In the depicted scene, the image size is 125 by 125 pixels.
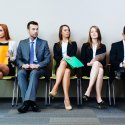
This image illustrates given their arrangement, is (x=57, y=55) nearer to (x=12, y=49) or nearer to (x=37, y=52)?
(x=37, y=52)

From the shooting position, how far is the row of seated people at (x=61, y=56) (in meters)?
4.72

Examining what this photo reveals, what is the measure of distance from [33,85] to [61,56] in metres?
0.94

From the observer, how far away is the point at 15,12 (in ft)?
18.3

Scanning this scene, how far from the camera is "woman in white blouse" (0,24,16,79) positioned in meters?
4.75

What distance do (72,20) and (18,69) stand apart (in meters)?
1.40

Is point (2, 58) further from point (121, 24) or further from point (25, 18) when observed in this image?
point (121, 24)

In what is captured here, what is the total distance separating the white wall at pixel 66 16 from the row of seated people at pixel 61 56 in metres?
0.28

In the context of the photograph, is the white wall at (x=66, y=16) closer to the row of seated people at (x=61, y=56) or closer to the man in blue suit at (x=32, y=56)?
the row of seated people at (x=61, y=56)

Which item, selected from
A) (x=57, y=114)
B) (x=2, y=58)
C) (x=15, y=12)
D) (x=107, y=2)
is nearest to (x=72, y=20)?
(x=107, y=2)

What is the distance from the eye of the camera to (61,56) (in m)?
5.21

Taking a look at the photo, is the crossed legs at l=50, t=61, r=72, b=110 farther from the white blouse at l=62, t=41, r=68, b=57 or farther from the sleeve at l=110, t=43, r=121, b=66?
the sleeve at l=110, t=43, r=121, b=66

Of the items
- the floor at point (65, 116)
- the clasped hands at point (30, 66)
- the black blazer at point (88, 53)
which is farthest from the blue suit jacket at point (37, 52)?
the floor at point (65, 116)

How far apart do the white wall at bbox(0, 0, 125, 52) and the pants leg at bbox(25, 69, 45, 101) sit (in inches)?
42.7

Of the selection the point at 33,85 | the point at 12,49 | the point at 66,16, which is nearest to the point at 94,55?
the point at 66,16
